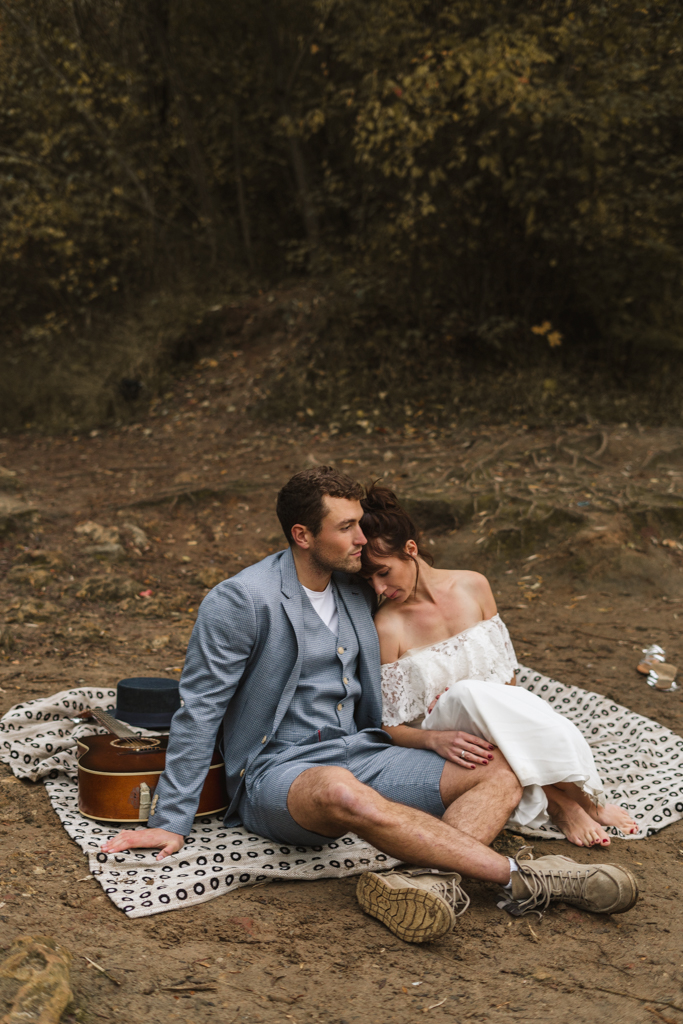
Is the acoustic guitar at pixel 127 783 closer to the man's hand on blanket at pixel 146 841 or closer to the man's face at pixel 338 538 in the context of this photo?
the man's hand on blanket at pixel 146 841

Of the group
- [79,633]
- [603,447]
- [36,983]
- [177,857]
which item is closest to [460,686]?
[177,857]

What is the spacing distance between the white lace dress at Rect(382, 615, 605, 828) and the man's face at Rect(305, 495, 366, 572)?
50 cm

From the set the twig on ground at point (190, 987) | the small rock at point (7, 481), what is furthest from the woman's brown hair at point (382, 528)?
the small rock at point (7, 481)

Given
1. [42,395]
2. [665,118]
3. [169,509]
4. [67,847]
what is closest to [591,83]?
[665,118]

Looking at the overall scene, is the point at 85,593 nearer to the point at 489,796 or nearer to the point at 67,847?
the point at 67,847

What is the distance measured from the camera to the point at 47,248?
1243 cm

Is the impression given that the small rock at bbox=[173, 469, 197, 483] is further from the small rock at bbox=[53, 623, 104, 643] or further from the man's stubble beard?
the man's stubble beard

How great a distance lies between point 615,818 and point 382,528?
57.0 inches

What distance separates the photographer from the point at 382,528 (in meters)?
3.14

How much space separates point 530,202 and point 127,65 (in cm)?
631

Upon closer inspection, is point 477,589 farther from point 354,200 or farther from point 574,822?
point 354,200

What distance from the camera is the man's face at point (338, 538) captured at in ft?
9.87

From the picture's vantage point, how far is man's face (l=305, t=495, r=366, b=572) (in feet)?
9.87

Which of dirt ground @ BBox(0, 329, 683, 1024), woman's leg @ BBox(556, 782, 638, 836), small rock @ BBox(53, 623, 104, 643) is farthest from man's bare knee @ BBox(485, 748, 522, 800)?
small rock @ BBox(53, 623, 104, 643)
